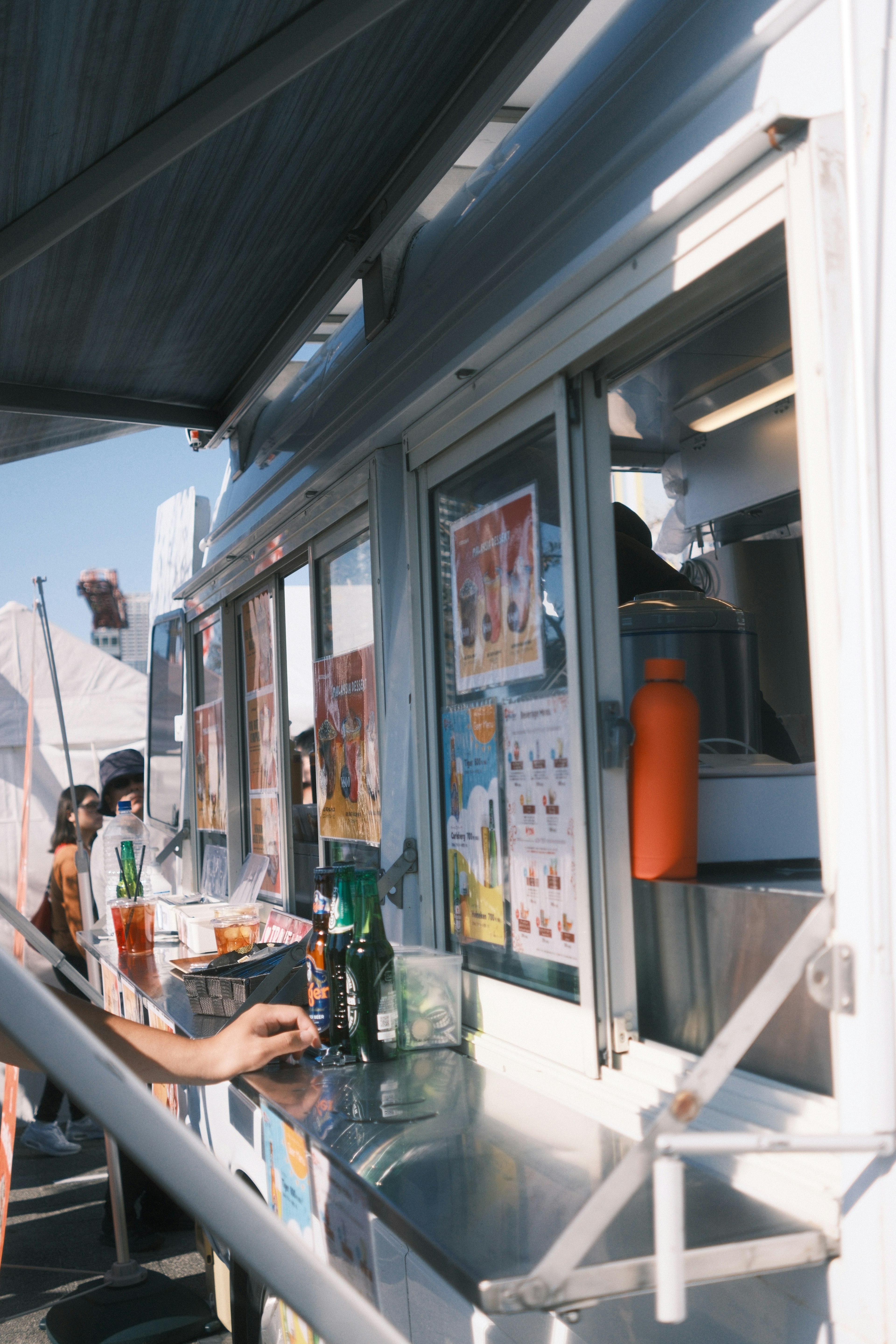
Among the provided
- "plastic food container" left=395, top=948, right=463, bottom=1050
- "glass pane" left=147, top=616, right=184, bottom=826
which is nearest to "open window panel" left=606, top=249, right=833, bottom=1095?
"plastic food container" left=395, top=948, right=463, bottom=1050

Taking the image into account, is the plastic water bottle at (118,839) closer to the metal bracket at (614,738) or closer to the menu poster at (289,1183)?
the menu poster at (289,1183)

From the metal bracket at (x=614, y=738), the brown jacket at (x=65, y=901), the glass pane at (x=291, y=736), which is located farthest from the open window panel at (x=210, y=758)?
the metal bracket at (x=614, y=738)

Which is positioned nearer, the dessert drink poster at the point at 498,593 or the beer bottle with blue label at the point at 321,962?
the dessert drink poster at the point at 498,593

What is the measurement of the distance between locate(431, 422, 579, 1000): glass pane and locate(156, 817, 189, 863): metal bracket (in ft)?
9.43

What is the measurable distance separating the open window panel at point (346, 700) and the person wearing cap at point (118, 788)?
316 centimetres

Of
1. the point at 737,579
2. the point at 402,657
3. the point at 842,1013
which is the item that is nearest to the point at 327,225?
the point at 402,657

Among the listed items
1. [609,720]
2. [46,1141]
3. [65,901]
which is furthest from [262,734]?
[46,1141]

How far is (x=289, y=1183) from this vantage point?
6.33 feet

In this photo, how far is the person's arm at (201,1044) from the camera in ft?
5.50

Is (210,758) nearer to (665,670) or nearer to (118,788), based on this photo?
(118,788)

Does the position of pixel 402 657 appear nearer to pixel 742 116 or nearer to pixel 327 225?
pixel 327 225

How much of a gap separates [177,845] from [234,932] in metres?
1.78

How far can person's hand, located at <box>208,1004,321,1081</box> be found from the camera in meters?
1.80

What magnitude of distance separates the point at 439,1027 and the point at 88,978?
4.19 meters
